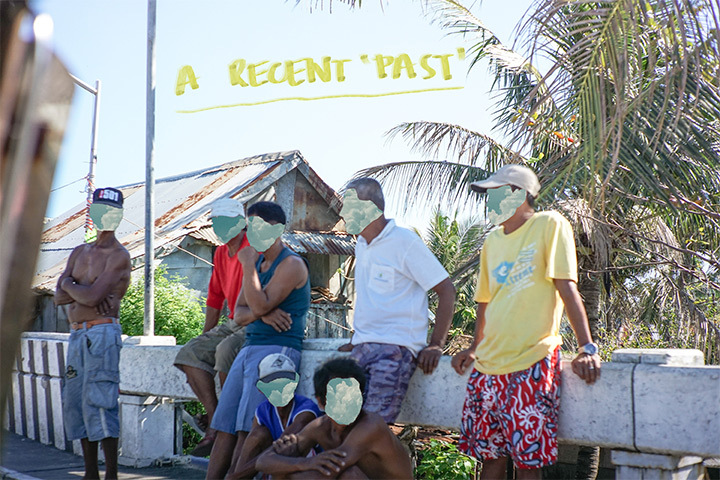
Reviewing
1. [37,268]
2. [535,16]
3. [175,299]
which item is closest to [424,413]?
[535,16]

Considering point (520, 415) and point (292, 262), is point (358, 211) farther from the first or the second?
point (520, 415)

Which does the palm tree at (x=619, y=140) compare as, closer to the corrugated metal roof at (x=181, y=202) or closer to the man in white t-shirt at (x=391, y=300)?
the man in white t-shirt at (x=391, y=300)

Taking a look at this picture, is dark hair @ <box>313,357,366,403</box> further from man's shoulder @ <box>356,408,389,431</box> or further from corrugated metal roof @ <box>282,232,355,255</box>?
corrugated metal roof @ <box>282,232,355,255</box>

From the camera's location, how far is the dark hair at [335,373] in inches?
145

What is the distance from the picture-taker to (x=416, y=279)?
4.01 metres

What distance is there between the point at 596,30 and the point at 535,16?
46 cm

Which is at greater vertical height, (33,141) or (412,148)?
(412,148)

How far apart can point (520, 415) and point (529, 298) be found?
53cm

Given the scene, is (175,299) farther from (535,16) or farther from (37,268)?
(37,268)

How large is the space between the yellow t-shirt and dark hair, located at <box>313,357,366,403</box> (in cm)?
59

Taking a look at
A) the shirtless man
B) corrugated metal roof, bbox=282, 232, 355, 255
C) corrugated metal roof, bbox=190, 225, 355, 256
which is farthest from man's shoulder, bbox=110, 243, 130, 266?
corrugated metal roof, bbox=282, 232, 355, 255

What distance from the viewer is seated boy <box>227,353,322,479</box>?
3898mm

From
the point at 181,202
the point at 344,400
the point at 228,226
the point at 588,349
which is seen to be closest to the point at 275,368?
the point at 344,400

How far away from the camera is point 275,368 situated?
403cm
